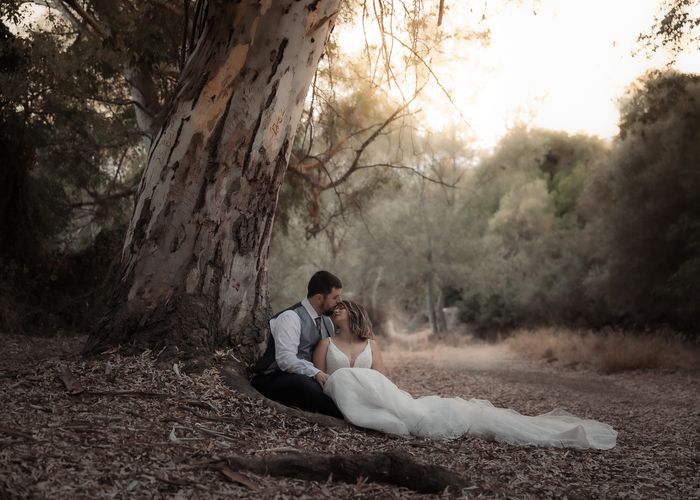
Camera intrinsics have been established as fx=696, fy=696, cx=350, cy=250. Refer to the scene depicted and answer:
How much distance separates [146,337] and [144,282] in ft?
1.38

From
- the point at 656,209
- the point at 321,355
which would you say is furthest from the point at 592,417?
the point at 656,209

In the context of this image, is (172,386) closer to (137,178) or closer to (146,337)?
(146,337)

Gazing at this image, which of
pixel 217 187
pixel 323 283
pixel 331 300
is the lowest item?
pixel 331 300

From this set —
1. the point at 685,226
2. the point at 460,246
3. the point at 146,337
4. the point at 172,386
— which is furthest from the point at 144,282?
the point at 460,246

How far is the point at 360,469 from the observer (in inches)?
143

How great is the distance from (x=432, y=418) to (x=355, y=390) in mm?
588

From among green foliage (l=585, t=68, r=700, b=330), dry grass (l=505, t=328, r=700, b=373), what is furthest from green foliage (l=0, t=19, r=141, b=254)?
dry grass (l=505, t=328, r=700, b=373)

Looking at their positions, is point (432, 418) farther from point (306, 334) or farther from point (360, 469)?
point (360, 469)

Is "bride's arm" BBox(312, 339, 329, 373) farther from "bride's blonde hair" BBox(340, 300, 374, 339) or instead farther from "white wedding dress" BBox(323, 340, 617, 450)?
"white wedding dress" BBox(323, 340, 617, 450)

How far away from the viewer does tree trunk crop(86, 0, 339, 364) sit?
532 cm

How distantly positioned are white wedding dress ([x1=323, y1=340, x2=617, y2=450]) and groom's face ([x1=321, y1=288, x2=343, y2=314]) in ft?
2.07

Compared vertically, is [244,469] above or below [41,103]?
below

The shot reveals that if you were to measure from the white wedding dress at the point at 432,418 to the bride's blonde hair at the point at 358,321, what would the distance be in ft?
1.66

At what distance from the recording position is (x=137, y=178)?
13156mm
